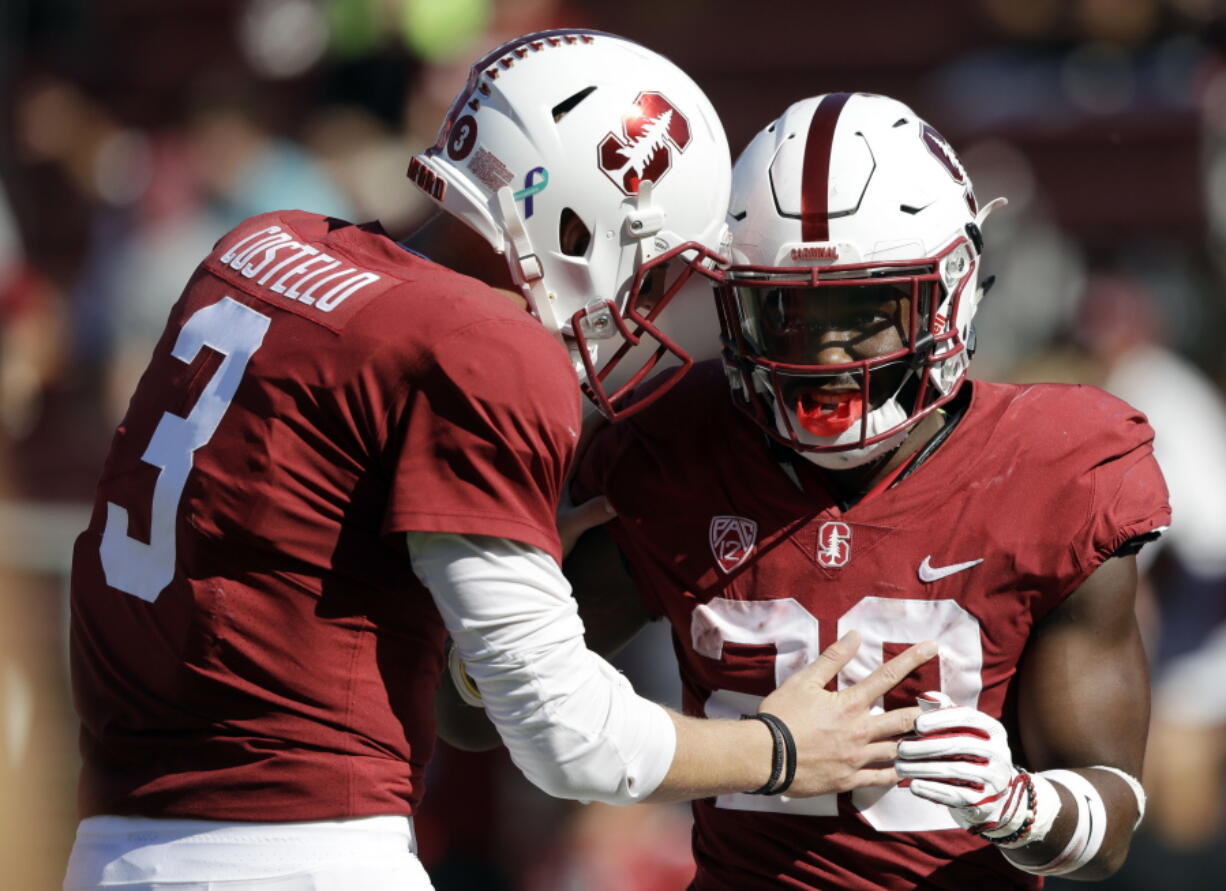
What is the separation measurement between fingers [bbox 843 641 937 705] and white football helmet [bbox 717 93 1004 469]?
0.99ft

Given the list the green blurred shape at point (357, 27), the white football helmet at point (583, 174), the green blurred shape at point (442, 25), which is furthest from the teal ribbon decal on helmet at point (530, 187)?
the green blurred shape at point (357, 27)

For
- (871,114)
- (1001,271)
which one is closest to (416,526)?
(871,114)

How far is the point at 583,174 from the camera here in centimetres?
242

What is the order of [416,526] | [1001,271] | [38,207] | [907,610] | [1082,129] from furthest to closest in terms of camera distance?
[38,207], [1082,129], [1001,271], [907,610], [416,526]

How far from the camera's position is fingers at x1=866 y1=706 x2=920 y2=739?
2.39 meters

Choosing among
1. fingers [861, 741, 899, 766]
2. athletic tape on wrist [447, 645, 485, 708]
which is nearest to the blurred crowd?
athletic tape on wrist [447, 645, 485, 708]

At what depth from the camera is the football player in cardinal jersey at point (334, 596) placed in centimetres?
212

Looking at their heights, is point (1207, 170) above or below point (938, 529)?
below

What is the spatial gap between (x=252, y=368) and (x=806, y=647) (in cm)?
93

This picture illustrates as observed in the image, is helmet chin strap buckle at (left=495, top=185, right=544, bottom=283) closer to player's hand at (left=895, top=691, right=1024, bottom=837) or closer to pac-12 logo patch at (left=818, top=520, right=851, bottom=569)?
pac-12 logo patch at (left=818, top=520, right=851, bottom=569)

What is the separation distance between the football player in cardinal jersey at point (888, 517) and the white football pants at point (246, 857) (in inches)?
26.2

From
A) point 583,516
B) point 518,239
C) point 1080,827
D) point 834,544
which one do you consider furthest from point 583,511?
point 1080,827

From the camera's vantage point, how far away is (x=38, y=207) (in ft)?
26.8

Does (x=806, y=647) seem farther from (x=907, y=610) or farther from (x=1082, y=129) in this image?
(x=1082, y=129)
